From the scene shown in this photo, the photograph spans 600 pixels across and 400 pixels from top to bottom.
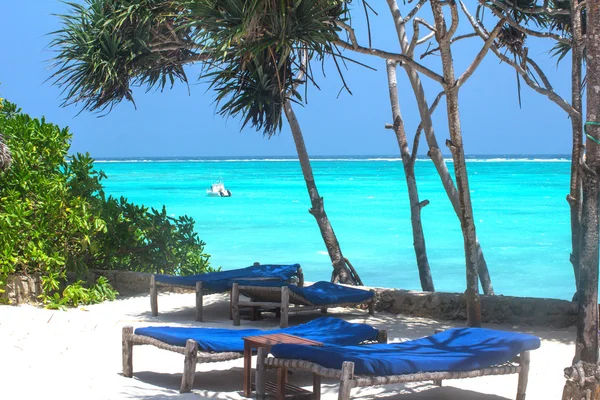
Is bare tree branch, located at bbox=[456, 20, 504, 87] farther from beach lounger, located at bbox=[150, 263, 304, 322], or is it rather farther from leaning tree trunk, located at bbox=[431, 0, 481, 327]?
beach lounger, located at bbox=[150, 263, 304, 322]

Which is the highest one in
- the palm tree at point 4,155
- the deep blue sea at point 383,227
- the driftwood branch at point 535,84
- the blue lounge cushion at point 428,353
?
the driftwood branch at point 535,84

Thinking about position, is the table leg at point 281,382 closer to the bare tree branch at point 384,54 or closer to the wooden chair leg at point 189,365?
the wooden chair leg at point 189,365

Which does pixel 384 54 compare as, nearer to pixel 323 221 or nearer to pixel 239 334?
pixel 239 334

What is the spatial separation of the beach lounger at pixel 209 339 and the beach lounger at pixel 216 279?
209cm

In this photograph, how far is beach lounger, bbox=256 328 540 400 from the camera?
342 cm

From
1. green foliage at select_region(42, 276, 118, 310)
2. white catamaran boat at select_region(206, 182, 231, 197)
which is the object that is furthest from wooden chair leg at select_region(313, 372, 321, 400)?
white catamaran boat at select_region(206, 182, 231, 197)

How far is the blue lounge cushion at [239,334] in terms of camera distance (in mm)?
4238

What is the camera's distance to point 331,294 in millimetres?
6500

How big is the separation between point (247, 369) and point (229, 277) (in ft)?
9.58

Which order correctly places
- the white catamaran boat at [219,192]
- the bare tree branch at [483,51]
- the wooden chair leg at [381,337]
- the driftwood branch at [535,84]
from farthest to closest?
the white catamaran boat at [219,192] → the driftwood branch at [535,84] → the bare tree branch at [483,51] → the wooden chair leg at [381,337]

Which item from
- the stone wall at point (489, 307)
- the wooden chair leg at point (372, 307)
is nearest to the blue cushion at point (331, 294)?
the wooden chair leg at point (372, 307)

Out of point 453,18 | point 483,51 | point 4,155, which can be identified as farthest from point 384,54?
point 4,155

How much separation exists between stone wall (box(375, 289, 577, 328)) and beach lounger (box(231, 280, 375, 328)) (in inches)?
10.9

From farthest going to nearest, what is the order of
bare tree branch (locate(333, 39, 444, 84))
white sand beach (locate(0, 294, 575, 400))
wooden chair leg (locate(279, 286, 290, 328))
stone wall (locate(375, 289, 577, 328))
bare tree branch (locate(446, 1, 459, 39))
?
wooden chair leg (locate(279, 286, 290, 328)) → stone wall (locate(375, 289, 577, 328)) → bare tree branch (locate(446, 1, 459, 39)) → bare tree branch (locate(333, 39, 444, 84)) → white sand beach (locate(0, 294, 575, 400))
